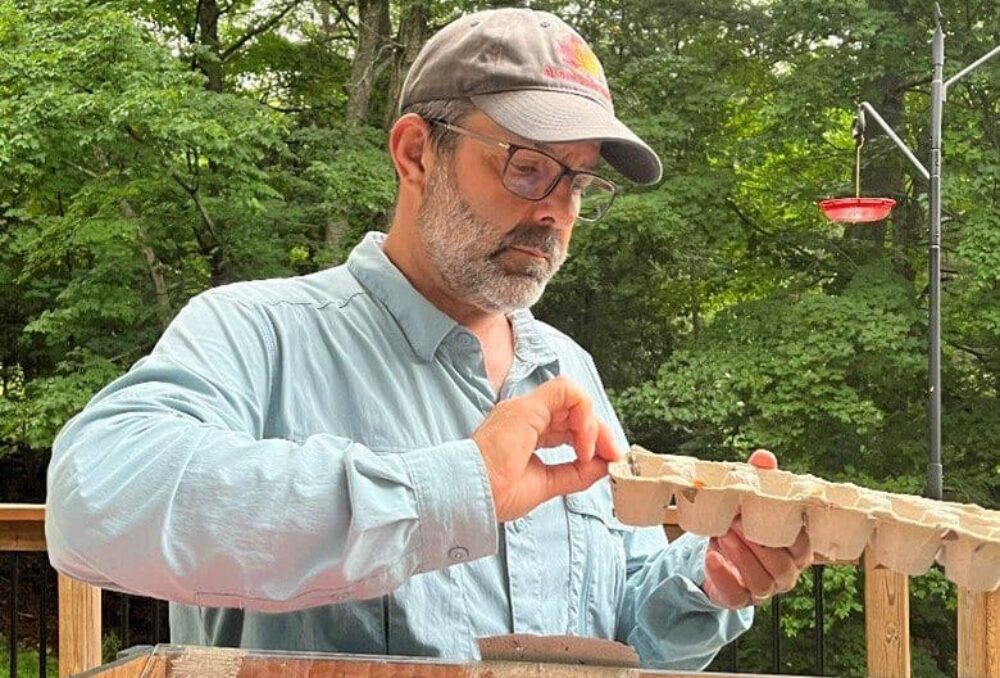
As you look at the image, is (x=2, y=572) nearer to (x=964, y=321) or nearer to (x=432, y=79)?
(x=964, y=321)

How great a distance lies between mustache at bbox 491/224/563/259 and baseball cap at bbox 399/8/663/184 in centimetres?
8

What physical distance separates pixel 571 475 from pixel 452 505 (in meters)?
0.13

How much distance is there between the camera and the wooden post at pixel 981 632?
171cm

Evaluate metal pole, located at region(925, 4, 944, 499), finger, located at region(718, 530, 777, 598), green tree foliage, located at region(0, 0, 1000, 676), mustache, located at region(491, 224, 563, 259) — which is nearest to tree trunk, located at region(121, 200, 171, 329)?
green tree foliage, located at region(0, 0, 1000, 676)

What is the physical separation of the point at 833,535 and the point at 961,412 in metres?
6.06

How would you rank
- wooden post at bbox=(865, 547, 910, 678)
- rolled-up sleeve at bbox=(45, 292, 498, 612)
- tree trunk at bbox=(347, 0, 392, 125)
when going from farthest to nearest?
tree trunk at bbox=(347, 0, 392, 125)
wooden post at bbox=(865, 547, 910, 678)
rolled-up sleeve at bbox=(45, 292, 498, 612)

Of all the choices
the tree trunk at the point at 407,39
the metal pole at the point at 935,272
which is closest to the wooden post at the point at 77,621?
the metal pole at the point at 935,272

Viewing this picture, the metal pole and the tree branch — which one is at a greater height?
the tree branch

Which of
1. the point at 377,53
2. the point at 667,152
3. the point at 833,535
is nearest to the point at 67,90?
the point at 377,53

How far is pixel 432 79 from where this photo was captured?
0.95 metres

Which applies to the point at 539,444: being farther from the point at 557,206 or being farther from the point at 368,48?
the point at 368,48

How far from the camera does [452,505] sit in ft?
2.18

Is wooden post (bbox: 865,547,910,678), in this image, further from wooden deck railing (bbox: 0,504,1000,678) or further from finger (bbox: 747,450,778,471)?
finger (bbox: 747,450,778,471)

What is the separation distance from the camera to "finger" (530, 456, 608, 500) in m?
0.74
